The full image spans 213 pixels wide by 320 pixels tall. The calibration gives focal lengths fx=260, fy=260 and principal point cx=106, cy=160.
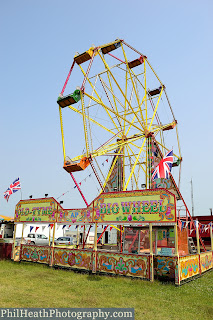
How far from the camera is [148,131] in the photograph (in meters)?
23.9

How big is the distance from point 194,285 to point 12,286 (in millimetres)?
8042

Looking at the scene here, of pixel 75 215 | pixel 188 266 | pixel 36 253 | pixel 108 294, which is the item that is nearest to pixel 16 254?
pixel 36 253

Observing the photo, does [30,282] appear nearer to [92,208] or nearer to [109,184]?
[92,208]

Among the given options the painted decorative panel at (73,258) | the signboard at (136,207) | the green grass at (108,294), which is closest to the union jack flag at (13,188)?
the painted decorative panel at (73,258)

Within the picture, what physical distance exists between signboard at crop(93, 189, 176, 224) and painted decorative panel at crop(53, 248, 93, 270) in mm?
2057

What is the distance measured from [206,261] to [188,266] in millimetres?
3949

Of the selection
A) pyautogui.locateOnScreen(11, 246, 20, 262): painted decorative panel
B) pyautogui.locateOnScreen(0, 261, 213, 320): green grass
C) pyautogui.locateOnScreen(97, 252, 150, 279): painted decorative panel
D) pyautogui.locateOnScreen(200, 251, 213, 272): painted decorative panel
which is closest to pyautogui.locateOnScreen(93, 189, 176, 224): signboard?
pyautogui.locateOnScreen(97, 252, 150, 279): painted decorative panel

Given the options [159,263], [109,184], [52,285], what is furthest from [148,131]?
[52,285]

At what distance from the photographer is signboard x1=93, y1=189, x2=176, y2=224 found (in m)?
12.6

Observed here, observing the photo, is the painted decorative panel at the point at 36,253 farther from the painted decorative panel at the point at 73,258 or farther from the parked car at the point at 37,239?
the parked car at the point at 37,239

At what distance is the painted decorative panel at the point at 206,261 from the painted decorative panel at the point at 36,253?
9.27m

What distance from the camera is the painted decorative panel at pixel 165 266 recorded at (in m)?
12.0

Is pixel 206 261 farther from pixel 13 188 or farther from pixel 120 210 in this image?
pixel 13 188

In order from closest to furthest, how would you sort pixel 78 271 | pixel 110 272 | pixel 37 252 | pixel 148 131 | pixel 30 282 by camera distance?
pixel 30 282, pixel 110 272, pixel 78 271, pixel 37 252, pixel 148 131
